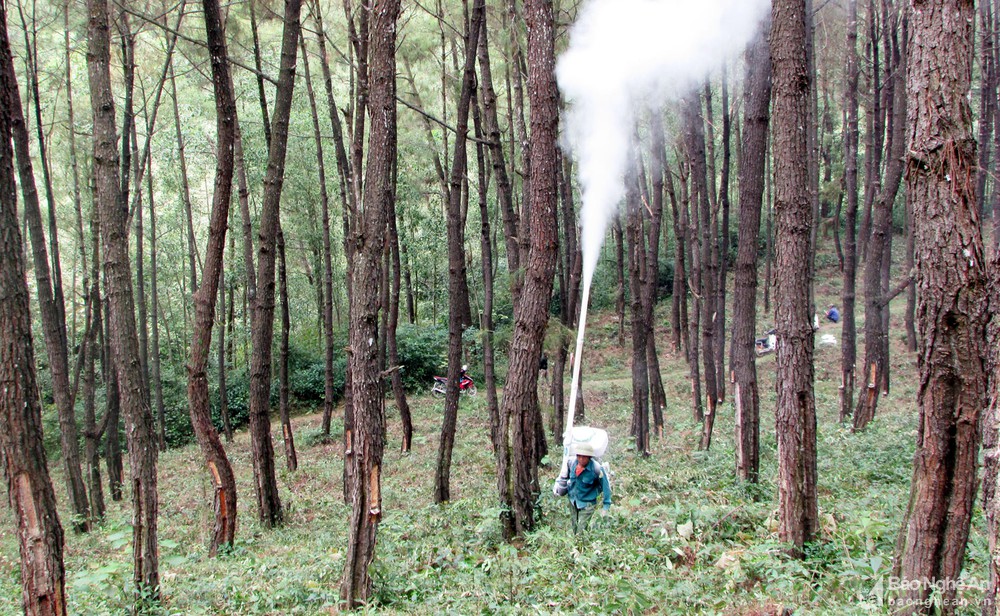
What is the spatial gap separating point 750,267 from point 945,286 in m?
4.29

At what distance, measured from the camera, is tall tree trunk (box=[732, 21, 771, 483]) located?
720 centimetres

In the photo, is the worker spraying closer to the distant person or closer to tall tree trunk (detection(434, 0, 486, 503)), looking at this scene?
the distant person

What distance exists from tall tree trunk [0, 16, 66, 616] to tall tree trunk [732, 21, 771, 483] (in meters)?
6.29

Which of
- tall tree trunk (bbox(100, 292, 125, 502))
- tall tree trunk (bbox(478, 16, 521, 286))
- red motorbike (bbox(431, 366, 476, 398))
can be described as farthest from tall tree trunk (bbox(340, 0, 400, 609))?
red motorbike (bbox(431, 366, 476, 398))

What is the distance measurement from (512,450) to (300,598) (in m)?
2.14

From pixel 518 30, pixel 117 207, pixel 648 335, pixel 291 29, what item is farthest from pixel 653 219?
pixel 117 207

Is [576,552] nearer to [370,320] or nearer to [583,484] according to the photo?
[583,484]

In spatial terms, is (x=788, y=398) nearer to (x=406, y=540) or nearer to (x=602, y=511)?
(x=602, y=511)

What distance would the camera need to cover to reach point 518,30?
11148 millimetres

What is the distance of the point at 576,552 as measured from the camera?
4.98 metres

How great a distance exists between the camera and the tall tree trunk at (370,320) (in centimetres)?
486

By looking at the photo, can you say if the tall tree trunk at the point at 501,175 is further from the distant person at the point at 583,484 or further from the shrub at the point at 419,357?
the shrub at the point at 419,357

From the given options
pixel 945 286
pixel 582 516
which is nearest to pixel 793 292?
pixel 945 286

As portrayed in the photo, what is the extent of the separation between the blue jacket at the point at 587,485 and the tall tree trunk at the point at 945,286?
294 cm
